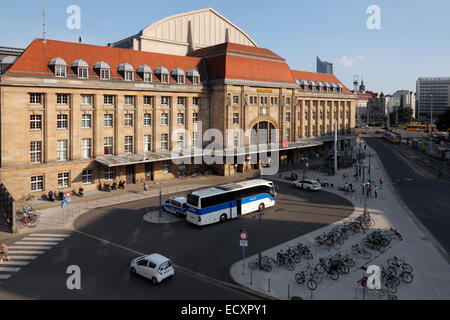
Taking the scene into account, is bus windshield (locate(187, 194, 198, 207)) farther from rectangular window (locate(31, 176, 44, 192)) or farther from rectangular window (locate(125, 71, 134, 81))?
rectangular window (locate(125, 71, 134, 81))

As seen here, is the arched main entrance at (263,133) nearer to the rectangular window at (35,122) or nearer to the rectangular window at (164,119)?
the rectangular window at (164,119)

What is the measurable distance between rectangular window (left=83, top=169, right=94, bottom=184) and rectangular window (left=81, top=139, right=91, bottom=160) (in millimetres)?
1867

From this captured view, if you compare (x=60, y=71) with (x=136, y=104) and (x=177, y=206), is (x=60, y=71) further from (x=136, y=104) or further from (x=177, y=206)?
(x=177, y=206)

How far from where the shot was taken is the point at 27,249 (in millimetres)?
27125

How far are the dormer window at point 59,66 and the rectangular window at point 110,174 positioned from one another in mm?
13436

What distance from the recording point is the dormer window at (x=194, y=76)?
189 ft

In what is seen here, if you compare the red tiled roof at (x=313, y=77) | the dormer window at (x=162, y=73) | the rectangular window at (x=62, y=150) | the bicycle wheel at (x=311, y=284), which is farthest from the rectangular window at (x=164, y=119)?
the bicycle wheel at (x=311, y=284)

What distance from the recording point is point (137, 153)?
51281 mm

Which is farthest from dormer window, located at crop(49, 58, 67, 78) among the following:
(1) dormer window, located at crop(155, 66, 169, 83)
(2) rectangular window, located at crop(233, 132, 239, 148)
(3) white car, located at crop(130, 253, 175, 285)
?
(3) white car, located at crop(130, 253, 175, 285)

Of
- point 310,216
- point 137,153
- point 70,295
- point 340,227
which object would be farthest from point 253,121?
point 70,295

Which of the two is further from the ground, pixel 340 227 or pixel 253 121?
pixel 253 121

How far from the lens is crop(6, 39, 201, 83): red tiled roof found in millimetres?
41812

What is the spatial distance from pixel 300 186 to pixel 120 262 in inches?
1246

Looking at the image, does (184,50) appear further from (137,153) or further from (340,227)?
(340,227)
